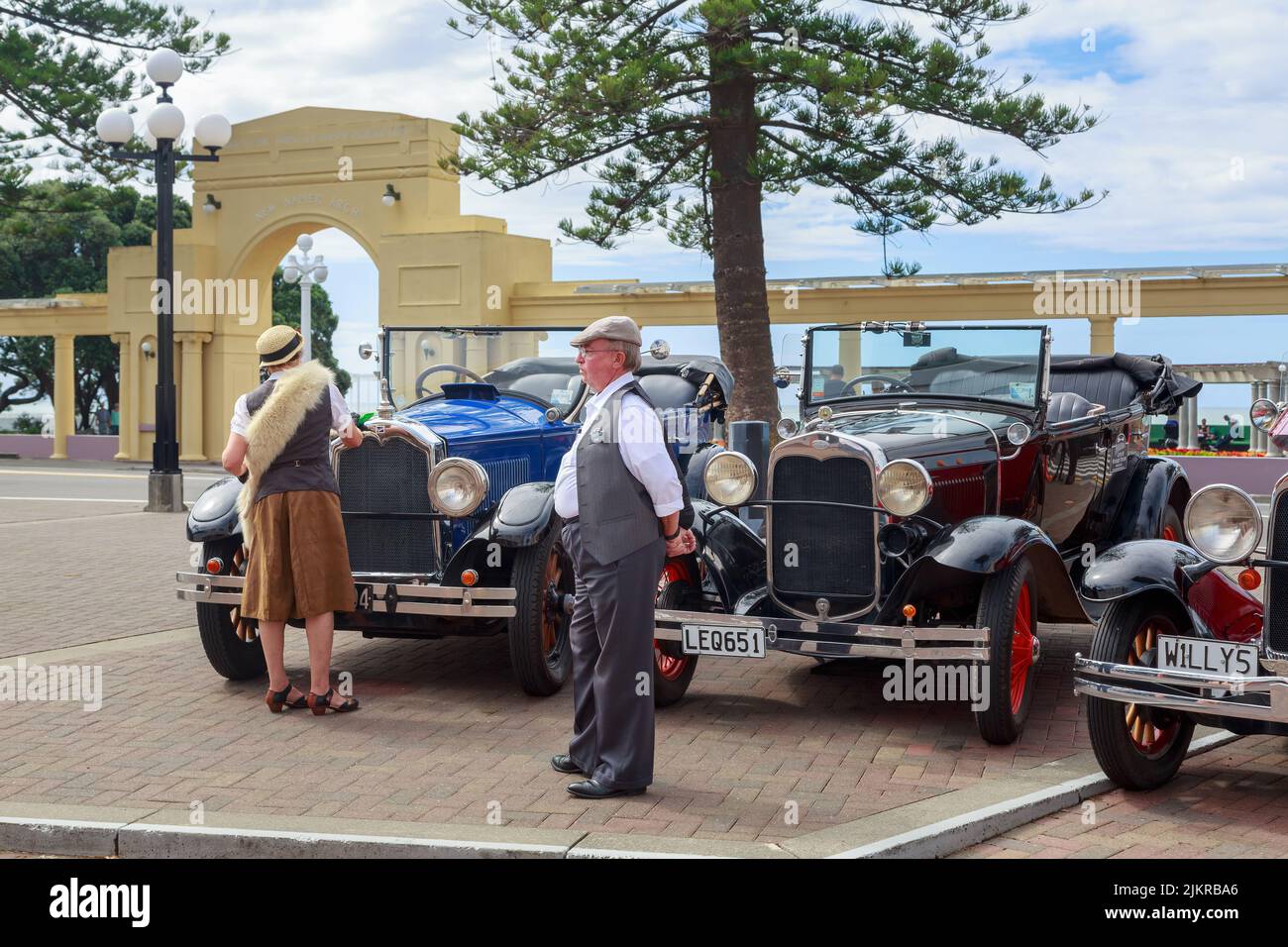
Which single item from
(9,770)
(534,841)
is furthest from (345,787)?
(9,770)

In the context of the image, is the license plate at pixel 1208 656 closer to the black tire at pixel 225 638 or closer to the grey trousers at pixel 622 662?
the grey trousers at pixel 622 662

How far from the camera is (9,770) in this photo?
18.3 ft

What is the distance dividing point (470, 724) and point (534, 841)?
6.35ft

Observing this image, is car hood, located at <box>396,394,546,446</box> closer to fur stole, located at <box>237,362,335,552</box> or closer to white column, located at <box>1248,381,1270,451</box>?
fur stole, located at <box>237,362,335,552</box>

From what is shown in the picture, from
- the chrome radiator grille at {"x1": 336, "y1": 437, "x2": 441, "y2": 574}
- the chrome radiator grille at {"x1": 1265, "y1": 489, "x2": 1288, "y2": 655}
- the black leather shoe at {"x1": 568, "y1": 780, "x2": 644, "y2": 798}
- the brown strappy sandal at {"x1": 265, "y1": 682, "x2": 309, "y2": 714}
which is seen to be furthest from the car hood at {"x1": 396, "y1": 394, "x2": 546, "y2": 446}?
the chrome radiator grille at {"x1": 1265, "y1": 489, "x2": 1288, "y2": 655}

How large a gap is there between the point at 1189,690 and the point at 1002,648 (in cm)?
104

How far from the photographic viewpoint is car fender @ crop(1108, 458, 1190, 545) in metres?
8.41

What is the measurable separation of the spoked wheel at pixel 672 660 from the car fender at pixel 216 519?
2.32 m

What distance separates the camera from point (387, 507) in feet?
24.2

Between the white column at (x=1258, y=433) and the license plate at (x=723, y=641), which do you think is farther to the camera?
the white column at (x=1258, y=433)

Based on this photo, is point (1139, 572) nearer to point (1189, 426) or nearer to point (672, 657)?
point (672, 657)

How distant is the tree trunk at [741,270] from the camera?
16.3 m

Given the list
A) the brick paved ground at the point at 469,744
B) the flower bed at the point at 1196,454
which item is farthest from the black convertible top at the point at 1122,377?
the flower bed at the point at 1196,454
